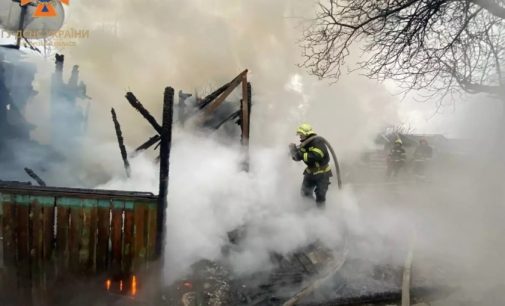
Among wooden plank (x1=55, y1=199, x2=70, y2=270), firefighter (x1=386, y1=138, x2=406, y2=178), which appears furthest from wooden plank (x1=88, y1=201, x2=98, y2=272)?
firefighter (x1=386, y1=138, x2=406, y2=178)

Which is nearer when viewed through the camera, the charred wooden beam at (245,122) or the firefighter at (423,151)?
the charred wooden beam at (245,122)

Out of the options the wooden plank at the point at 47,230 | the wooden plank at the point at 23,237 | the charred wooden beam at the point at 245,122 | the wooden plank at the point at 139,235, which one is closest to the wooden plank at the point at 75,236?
the wooden plank at the point at 47,230

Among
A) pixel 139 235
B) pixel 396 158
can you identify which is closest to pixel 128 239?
pixel 139 235

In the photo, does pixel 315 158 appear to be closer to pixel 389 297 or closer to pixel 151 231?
pixel 389 297

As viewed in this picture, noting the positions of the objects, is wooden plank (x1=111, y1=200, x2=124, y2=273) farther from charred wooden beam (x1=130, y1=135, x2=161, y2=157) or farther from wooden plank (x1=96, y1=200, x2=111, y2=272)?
charred wooden beam (x1=130, y1=135, x2=161, y2=157)

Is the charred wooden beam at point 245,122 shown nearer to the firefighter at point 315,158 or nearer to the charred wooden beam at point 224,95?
the charred wooden beam at point 224,95

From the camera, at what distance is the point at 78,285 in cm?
382

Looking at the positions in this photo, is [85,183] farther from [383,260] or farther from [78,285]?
[383,260]

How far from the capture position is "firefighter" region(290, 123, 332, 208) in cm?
610

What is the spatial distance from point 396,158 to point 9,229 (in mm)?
13064

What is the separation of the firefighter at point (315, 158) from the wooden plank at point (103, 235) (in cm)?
353

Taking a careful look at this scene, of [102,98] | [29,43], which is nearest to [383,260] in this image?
[102,98]

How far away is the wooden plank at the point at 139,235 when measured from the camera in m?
3.72

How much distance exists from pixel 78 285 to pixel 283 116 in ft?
34.2
